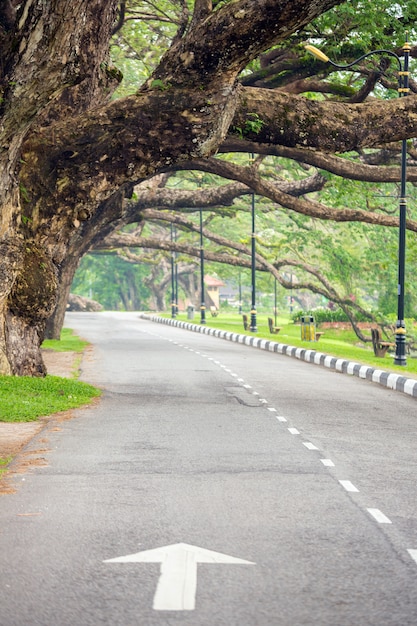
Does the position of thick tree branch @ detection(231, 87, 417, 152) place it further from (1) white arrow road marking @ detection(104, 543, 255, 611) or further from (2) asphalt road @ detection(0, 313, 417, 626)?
(1) white arrow road marking @ detection(104, 543, 255, 611)

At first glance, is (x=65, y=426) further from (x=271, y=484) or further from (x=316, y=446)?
(x=271, y=484)

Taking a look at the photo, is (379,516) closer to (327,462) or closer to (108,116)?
(327,462)

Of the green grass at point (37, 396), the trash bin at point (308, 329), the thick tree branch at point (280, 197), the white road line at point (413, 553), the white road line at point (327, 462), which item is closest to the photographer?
the white road line at point (413, 553)

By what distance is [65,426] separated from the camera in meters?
13.1

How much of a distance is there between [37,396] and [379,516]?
8860 millimetres

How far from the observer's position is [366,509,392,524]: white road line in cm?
760

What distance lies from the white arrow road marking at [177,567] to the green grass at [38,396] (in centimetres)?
751

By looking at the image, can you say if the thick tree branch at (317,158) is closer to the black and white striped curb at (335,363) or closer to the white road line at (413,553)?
the black and white striped curb at (335,363)

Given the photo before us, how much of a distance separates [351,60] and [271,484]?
16007 millimetres

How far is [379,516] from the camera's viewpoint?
25.5 feet

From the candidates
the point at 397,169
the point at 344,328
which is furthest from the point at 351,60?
the point at 344,328

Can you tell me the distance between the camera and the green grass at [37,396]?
14047 mm

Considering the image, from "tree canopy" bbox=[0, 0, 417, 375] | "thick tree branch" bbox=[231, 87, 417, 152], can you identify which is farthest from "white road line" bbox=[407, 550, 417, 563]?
"thick tree branch" bbox=[231, 87, 417, 152]

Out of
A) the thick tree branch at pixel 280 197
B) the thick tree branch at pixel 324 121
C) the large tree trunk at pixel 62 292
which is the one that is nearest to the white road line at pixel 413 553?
the thick tree branch at pixel 324 121
